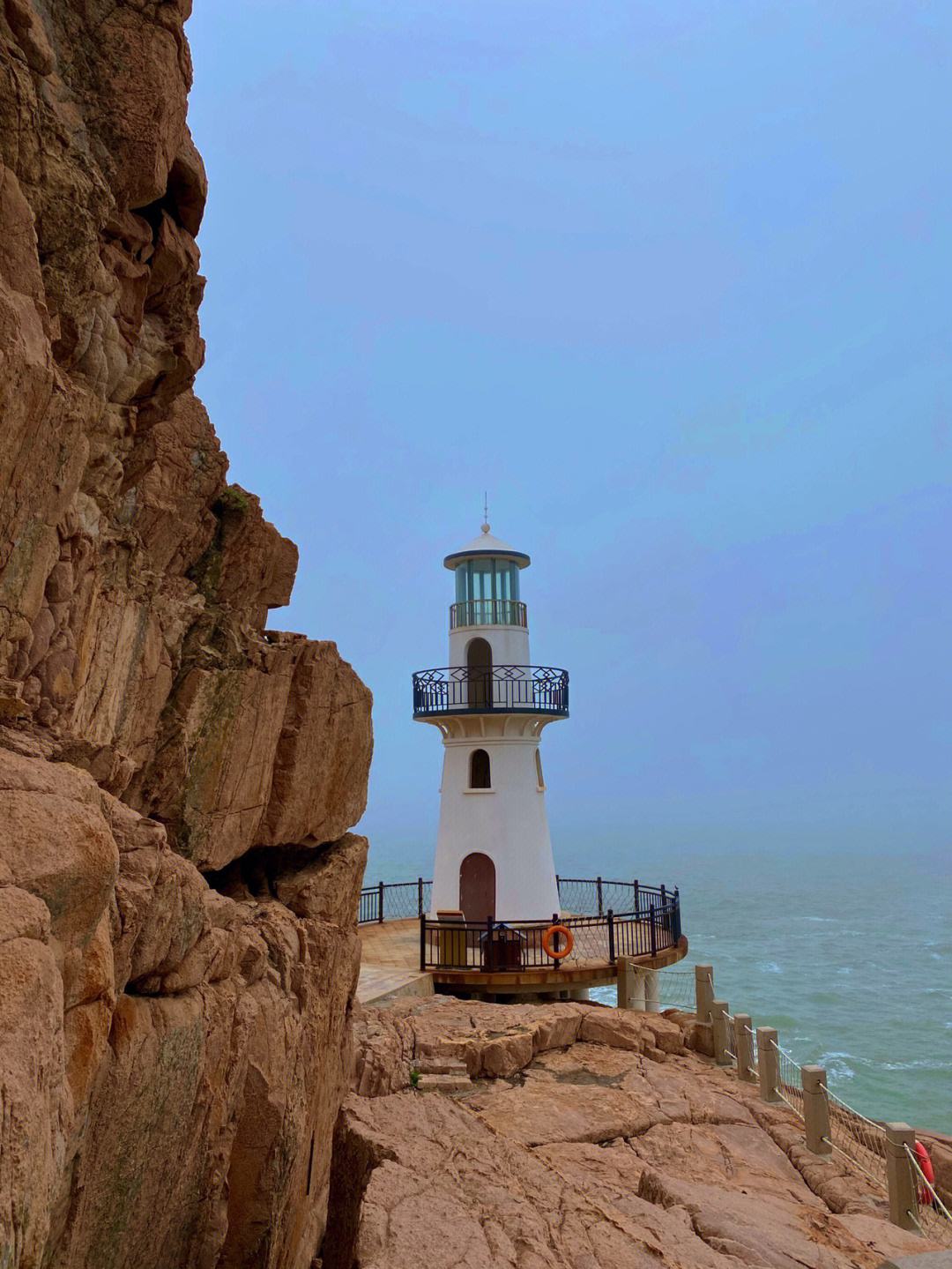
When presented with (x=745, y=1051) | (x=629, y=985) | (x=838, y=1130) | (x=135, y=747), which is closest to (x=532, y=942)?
(x=629, y=985)

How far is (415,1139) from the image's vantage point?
7.50 metres

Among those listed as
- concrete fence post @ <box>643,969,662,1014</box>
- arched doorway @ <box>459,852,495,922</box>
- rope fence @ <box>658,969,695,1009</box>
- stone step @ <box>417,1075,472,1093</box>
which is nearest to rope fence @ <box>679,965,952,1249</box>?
concrete fence post @ <box>643,969,662,1014</box>

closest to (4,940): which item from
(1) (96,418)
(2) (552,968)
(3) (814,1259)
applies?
(1) (96,418)

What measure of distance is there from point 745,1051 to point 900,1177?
13.8 feet

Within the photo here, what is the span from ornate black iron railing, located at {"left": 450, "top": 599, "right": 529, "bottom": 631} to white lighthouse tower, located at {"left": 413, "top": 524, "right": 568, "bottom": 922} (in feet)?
0.08

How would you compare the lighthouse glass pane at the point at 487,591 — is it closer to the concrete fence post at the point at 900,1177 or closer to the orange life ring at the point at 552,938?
the orange life ring at the point at 552,938

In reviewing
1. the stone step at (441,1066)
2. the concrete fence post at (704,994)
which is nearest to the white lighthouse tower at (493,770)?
the concrete fence post at (704,994)

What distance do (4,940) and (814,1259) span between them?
7430 mm

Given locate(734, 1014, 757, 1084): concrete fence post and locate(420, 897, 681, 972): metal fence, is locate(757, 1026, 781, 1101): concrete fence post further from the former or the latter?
locate(420, 897, 681, 972): metal fence

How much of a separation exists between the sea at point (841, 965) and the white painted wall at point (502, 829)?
33.3 feet

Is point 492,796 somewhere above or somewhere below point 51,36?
below

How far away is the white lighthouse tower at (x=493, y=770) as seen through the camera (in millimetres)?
20109

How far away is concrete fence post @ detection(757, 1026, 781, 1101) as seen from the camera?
42.9ft

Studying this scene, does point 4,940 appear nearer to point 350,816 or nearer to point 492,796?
point 350,816
